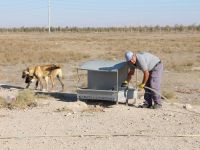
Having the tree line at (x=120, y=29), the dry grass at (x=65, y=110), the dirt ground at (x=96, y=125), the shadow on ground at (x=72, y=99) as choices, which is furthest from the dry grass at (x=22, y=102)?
the tree line at (x=120, y=29)

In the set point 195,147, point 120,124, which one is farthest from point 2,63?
point 195,147

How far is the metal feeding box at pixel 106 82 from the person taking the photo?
539 inches

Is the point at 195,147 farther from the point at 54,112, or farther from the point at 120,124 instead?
the point at 54,112

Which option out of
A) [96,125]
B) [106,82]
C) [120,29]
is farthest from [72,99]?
[120,29]

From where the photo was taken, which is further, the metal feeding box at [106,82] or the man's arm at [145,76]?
the metal feeding box at [106,82]

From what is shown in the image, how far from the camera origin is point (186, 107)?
13516 millimetres

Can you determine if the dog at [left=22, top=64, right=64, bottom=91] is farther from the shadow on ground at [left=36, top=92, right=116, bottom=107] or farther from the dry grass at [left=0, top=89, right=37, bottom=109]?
the dry grass at [left=0, top=89, right=37, bottom=109]

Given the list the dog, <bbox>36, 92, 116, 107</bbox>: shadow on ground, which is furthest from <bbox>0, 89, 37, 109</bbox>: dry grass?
the dog

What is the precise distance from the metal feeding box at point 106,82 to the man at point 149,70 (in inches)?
15.4

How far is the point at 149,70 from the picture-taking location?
43.1 feet

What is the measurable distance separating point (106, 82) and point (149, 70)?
2.05 meters

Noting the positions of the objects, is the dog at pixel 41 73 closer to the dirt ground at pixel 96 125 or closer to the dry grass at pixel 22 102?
the dirt ground at pixel 96 125

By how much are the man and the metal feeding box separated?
39 cm

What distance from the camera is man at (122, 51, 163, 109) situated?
12.7 meters
